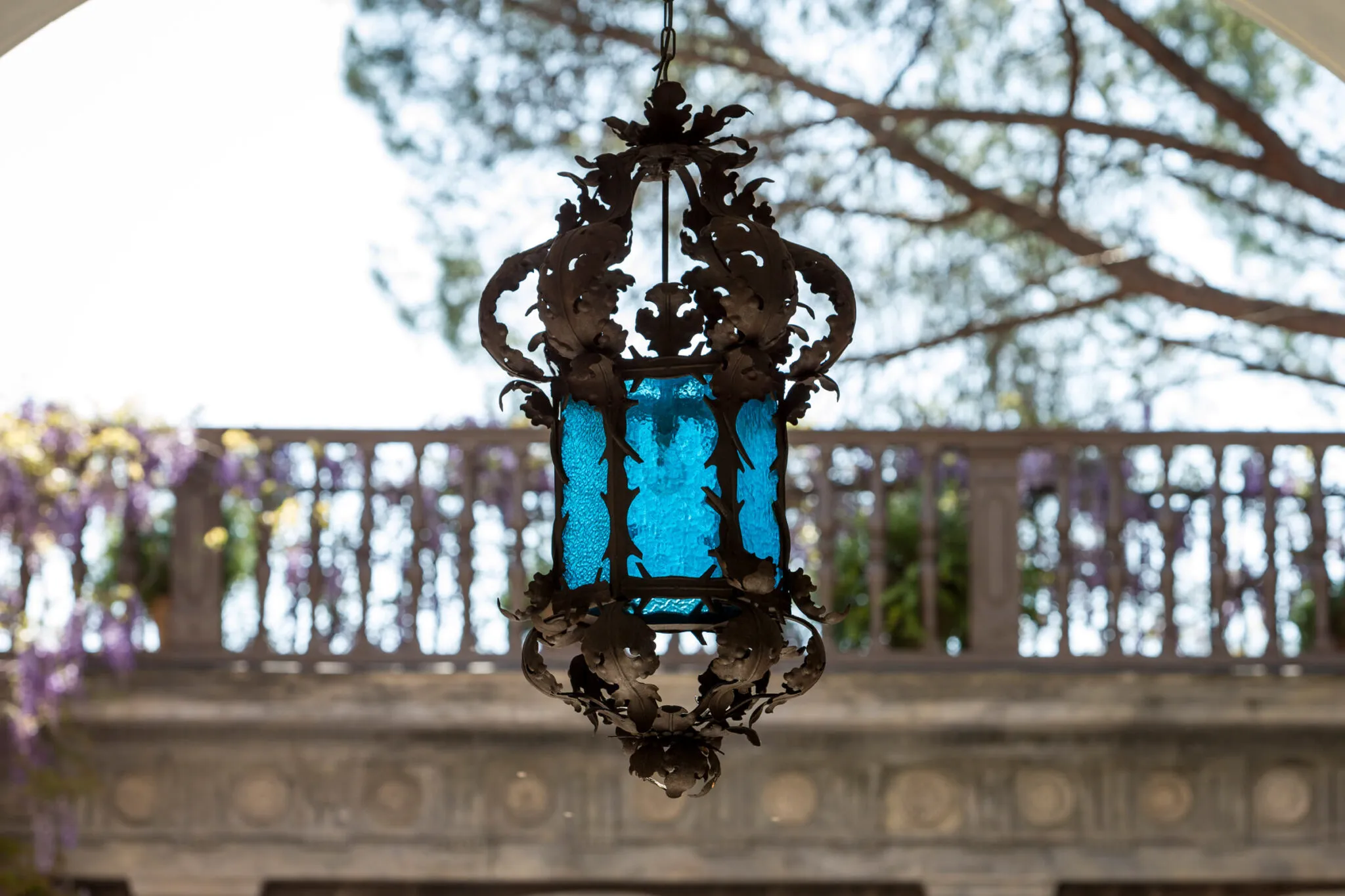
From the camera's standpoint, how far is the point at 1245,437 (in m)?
5.79

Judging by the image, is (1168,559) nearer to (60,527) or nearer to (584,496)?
(60,527)

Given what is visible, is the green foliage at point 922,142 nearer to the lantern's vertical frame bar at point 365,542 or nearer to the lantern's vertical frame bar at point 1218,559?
Result: the lantern's vertical frame bar at point 1218,559

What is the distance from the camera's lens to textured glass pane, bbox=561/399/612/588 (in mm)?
1809

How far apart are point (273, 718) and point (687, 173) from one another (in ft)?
13.4

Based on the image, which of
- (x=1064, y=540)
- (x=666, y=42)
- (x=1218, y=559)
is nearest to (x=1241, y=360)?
(x=1218, y=559)

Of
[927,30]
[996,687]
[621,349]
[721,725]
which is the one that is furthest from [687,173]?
[927,30]

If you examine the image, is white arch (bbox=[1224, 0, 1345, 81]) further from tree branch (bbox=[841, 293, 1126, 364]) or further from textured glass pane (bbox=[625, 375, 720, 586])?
tree branch (bbox=[841, 293, 1126, 364])

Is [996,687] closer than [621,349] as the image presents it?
No

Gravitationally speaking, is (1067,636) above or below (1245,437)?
below

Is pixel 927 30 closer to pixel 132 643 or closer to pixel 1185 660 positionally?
pixel 1185 660

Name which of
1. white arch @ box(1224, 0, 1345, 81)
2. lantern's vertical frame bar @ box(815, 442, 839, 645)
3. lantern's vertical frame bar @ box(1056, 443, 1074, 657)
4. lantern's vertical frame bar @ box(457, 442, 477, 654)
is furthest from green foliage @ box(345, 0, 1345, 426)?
white arch @ box(1224, 0, 1345, 81)

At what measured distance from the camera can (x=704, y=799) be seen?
5.66 metres

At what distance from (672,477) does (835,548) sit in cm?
410

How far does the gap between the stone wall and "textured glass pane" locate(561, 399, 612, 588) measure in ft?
12.7
